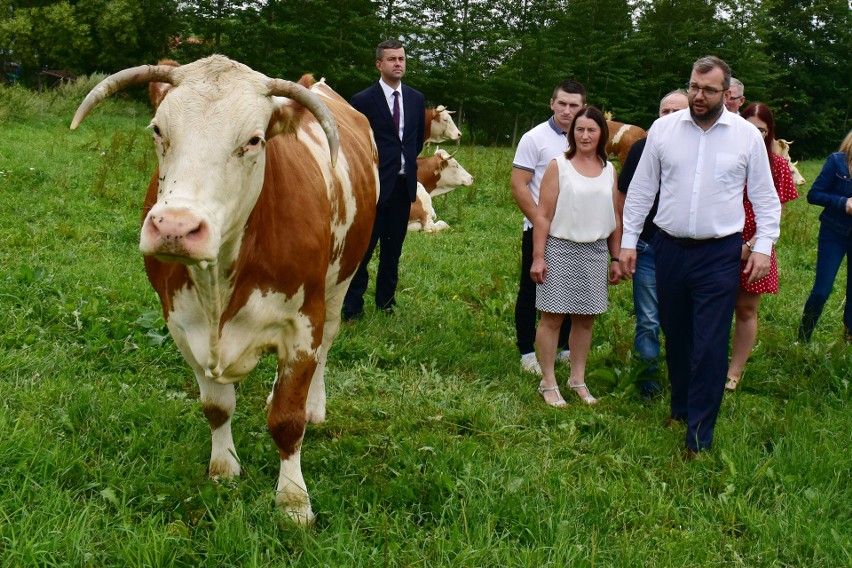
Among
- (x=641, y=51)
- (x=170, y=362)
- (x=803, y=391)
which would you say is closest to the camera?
(x=170, y=362)

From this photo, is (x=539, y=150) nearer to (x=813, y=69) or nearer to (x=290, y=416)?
(x=290, y=416)

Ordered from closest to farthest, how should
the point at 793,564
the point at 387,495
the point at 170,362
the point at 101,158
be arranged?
1. the point at 793,564
2. the point at 387,495
3. the point at 170,362
4. the point at 101,158

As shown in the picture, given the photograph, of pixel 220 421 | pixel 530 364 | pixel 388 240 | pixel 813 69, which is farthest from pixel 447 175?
pixel 813 69

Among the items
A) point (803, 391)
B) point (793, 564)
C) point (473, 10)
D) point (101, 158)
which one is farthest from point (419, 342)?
point (473, 10)

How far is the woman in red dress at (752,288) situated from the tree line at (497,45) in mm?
26238

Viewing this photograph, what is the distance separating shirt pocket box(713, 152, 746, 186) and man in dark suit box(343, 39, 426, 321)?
9.31ft

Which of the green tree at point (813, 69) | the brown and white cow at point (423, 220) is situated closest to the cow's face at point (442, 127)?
the brown and white cow at point (423, 220)

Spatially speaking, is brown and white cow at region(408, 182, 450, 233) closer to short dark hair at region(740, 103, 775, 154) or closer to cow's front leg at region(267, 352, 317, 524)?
short dark hair at region(740, 103, 775, 154)

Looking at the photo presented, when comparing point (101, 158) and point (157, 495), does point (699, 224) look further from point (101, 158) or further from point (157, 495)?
point (101, 158)

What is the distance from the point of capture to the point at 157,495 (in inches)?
120

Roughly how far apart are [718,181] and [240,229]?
2466 millimetres

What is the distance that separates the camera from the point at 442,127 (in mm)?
16156

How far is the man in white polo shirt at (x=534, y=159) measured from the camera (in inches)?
198

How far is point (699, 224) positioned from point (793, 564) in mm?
1684
